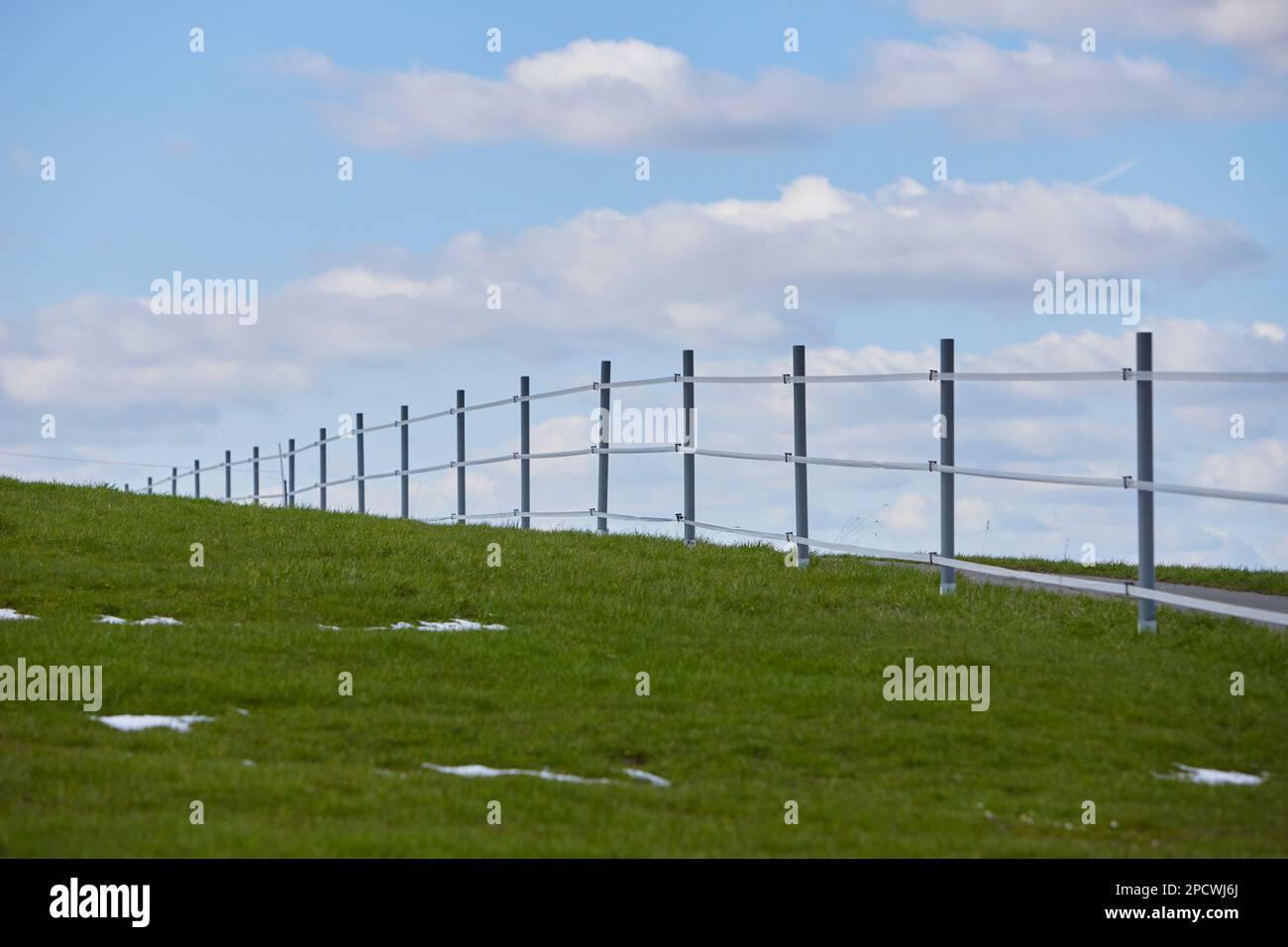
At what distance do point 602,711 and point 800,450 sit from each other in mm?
7208

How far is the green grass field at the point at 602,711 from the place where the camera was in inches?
239

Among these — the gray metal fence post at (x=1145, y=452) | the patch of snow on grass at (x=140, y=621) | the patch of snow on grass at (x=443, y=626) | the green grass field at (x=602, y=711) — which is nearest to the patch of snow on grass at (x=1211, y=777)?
the green grass field at (x=602, y=711)

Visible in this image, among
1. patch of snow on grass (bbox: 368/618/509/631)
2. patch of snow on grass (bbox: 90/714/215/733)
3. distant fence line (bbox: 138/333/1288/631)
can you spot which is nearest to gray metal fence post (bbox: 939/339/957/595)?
distant fence line (bbox: 138/333/1288/631)

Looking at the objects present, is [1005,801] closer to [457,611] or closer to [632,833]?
[632,833]

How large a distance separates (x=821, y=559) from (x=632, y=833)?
9.46m

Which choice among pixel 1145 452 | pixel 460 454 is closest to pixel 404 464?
pixel 460 454

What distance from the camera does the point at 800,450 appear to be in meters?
15.1

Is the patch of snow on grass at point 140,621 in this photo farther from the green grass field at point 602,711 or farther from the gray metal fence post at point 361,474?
the gray metal fence post at point 361,474

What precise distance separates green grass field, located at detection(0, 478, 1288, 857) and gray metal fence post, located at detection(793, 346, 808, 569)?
0.90m

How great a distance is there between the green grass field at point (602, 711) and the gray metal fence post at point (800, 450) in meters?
0.90

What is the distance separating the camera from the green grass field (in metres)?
6.07

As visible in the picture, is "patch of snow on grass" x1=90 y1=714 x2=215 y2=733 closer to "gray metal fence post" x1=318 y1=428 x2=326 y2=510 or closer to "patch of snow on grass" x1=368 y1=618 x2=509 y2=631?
"patch of snow on grass" x1=368 y1=618 x2=509 y2=631
